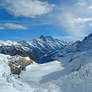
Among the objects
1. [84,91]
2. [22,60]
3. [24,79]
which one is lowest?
[84,91]

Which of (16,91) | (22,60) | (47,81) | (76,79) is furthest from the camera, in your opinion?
(22,60)

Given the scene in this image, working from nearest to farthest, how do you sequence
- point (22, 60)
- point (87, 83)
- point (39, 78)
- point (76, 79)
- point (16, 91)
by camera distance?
point (16, 91) → point (87, 83) → point (76, 79) → point (39, 78) → point (22, 60)

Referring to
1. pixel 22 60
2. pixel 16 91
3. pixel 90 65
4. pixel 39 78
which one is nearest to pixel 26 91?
pixel 16 91

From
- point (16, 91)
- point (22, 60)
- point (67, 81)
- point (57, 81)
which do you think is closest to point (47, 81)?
point (57, 81)

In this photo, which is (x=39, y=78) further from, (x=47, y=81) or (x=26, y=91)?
(x=26, y=91)

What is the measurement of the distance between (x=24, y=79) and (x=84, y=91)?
23.1ft

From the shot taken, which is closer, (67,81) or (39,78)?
(67,81)

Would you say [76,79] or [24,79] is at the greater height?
[24,79]

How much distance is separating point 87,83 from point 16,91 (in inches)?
218

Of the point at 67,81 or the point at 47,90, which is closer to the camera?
the point at 47,90

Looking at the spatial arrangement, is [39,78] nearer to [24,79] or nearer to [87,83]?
[24,79]

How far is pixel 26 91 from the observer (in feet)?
39.2

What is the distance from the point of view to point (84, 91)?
11.4 m

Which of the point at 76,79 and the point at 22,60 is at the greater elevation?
the point at 22,60
